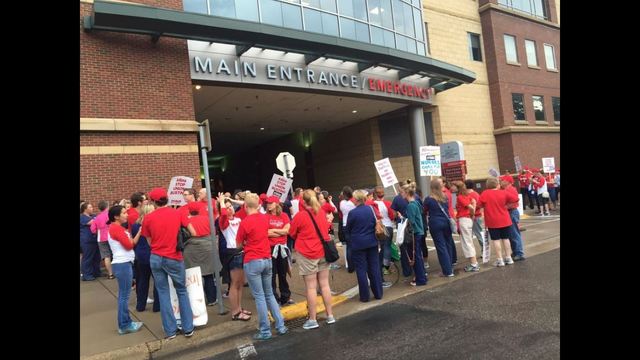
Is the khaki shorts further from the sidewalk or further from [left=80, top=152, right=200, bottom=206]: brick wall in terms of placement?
[left=80, top=152, right=200, bottom=206]: brick wall

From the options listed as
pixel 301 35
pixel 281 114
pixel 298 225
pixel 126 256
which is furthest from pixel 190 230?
pixel 281 114

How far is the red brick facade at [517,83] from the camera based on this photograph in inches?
948

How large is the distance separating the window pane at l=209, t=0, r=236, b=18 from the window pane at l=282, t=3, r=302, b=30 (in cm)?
193

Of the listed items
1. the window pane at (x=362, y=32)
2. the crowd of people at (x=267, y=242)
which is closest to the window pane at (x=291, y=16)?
the window pane at (x=362, y=32)

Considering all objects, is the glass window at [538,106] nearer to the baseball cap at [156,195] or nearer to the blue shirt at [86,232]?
the blue shirt at [86,232]

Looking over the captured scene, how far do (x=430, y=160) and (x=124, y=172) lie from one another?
8.50 metres

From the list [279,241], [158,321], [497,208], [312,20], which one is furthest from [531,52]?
[158,321]

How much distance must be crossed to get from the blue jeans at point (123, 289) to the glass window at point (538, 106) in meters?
26.1

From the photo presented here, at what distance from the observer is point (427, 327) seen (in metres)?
5.27

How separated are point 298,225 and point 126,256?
8.14ft

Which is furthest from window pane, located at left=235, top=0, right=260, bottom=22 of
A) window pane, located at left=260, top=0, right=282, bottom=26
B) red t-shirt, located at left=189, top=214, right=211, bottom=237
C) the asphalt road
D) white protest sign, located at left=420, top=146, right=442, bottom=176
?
the asphalt road

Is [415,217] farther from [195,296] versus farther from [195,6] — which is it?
[195,6]
